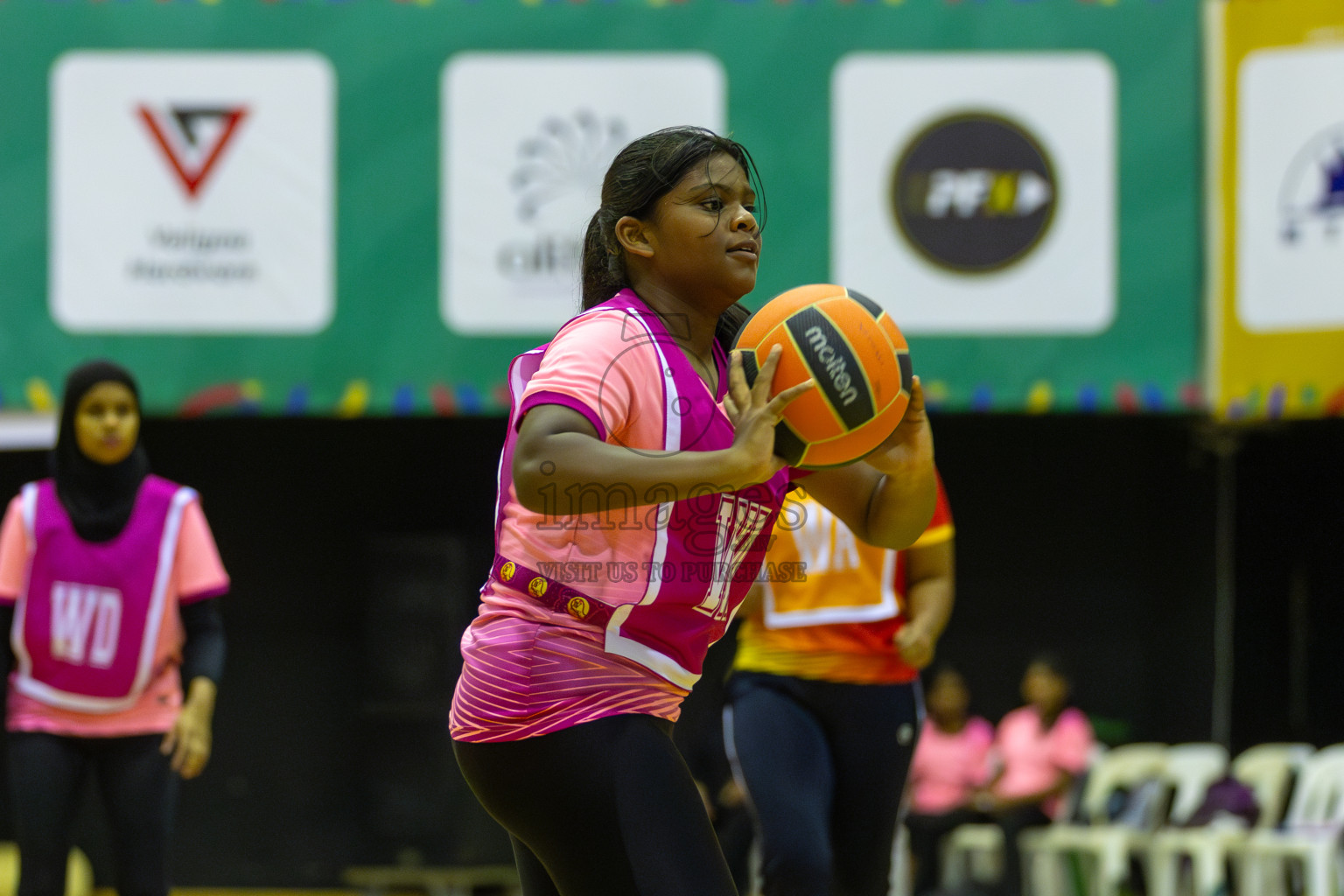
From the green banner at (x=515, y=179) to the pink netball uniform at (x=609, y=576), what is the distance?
515 cm

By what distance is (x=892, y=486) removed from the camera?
2.83 metres

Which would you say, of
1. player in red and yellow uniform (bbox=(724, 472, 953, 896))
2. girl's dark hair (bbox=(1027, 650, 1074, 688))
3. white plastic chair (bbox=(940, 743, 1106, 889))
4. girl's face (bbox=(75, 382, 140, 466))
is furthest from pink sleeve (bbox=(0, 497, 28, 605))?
girl's dark hair (bbox=(1027, 650, 1074, 688))

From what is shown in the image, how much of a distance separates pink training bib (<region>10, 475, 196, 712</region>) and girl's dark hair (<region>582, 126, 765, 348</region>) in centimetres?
263

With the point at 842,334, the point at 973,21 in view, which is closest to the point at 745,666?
the point at 842,334

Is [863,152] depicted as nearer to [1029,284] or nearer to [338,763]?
[1029,284]

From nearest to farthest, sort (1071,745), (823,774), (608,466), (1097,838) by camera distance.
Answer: (608,466), (823,774), (1097,838), (1071,745)

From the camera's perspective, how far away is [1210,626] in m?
9.20

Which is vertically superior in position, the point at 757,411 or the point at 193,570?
the point at 757,411

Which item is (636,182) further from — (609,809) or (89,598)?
(89,598)

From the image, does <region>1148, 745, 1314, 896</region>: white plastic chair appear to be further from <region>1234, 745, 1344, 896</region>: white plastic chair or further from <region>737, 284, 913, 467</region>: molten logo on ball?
<region>737, 284, 913, 467</region>: molten logo on ball

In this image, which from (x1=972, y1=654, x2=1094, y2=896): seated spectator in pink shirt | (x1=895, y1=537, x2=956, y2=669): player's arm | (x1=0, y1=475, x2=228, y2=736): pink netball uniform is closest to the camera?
(x1=895, y1=537, x2=956, y2=669): player's arm

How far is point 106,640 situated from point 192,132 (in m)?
3.57

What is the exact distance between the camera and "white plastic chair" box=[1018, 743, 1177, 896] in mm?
7848

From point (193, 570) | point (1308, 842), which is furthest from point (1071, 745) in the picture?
point (193, 570)
